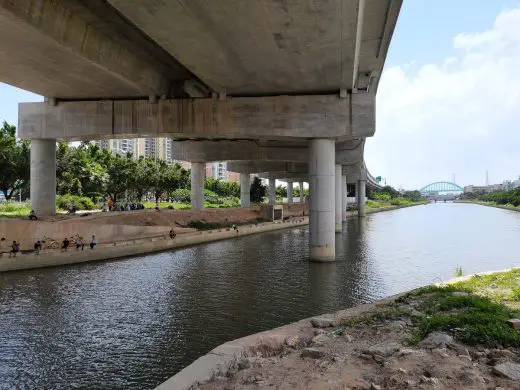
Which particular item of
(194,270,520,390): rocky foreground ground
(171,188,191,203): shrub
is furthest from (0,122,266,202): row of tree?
(194,270,520,390): rocky foreground ground

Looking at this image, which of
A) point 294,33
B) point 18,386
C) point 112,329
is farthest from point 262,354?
point 294,33

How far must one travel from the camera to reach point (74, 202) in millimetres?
52875

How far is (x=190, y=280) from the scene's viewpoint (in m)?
20.2

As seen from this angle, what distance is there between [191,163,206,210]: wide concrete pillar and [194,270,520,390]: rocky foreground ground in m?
41.7

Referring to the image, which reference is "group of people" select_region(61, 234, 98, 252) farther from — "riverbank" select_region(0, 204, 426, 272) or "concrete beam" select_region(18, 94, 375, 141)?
"concrete beam" select_region(18, 94, 375, 141)

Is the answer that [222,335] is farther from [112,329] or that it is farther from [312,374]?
[312,374]

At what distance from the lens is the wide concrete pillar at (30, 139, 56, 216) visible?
29.5 meters

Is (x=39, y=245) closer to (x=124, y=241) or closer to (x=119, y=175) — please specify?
(x=124, y=241)

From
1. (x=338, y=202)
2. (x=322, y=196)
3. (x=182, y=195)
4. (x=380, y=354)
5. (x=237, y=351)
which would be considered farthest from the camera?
(x=182, y=195)

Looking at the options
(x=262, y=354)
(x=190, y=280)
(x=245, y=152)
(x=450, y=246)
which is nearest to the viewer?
(x=262, y=354)

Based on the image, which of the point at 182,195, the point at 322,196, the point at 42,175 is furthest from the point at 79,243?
the point at 182,195

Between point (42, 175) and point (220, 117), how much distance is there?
45.0 ft

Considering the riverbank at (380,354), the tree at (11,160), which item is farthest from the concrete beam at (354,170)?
the riverbank at (380,354)

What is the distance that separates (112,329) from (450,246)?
1164 inches
